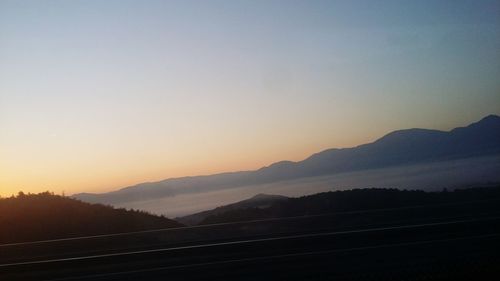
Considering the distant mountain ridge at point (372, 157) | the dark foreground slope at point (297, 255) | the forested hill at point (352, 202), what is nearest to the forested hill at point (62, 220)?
the forested hill at point (352, 202)

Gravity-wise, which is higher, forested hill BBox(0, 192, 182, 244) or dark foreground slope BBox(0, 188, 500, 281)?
forested hill BBox(0, 192, 182, 244)

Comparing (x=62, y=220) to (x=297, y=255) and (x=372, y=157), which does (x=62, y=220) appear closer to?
(x=297, y=255)

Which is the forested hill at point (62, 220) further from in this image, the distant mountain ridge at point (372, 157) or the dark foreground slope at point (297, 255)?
the distant mountain ridge at point (372, 157)

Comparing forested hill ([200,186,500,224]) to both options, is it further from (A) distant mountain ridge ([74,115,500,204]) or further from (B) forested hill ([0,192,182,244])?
(A) distant mountain ridge ([74,115,500,204])

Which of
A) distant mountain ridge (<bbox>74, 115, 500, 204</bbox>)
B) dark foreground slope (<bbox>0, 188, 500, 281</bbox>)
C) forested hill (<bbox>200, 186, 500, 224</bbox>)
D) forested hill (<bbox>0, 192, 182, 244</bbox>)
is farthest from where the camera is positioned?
distant mountain ridge (<bbox>74, 115, 500, 204</bbox>)

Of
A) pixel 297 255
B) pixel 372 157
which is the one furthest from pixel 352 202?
pixel 372 157

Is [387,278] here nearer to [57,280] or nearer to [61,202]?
[57,280]

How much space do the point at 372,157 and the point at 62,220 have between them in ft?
194

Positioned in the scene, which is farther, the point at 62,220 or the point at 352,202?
the point at 352,202

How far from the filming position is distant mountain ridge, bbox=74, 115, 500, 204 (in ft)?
175

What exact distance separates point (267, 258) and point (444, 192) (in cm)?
1545

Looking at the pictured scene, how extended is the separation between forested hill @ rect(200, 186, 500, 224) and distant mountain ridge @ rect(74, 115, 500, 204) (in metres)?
22.6

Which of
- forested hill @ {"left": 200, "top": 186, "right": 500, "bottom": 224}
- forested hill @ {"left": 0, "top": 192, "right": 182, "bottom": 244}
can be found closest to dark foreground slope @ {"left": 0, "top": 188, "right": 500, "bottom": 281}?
forested hill @ {"left": 0, "top": 192, "right": 182, "bottom": 244}

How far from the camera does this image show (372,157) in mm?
76438
